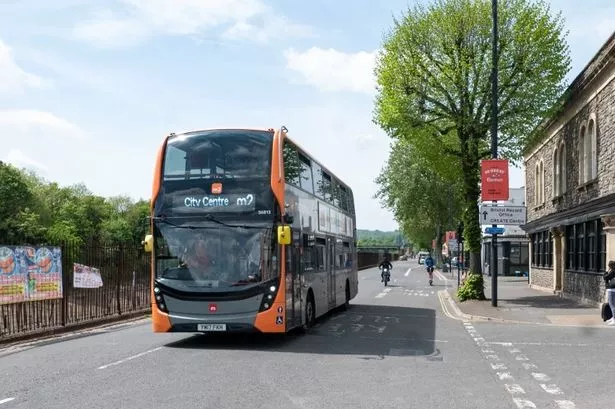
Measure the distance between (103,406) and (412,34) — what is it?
21.1 metres

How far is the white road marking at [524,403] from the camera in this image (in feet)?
26.0

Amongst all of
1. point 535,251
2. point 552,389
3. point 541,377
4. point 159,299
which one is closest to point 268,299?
point 159,299

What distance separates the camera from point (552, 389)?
29.7 feet

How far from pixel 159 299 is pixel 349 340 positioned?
3865 mm

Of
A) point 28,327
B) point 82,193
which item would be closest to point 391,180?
point 28,327

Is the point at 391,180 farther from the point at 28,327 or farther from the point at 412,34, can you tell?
the point at 28,327

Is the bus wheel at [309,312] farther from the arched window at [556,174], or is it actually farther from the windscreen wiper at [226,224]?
the arched window at [556,174]

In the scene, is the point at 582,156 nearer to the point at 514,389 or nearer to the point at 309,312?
the point at 309,312

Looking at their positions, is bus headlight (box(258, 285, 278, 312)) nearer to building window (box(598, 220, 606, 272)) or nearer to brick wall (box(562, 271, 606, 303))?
building window (box(598, 220, 606, 272))

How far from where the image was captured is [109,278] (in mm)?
18922

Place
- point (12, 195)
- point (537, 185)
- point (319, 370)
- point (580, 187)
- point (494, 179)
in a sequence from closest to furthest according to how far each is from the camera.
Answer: point (319, 370) → point (494, 179) → point (580, 187) → point (537, 185) → point (12, 195)

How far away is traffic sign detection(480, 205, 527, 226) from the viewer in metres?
22.5

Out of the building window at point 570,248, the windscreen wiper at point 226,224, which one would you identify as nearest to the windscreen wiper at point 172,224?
the windscreen wiper at point 226,224

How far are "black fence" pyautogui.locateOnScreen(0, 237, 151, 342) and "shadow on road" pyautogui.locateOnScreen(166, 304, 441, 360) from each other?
11.4 ft
